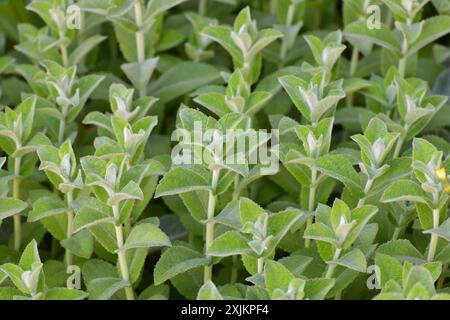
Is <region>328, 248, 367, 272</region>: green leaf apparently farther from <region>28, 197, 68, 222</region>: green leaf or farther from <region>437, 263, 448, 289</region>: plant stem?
<region>28, 197, 68, 222</region>: green leaf

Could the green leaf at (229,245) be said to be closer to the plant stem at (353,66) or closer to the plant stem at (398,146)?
the plant stem at (398,146)

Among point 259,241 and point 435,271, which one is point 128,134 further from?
point 435,271

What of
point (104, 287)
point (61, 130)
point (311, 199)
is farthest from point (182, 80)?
point (104, 287)

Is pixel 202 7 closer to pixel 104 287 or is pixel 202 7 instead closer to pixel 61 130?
pixel 61 130

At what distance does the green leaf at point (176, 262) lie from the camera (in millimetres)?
1004

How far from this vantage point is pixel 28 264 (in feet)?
3.17

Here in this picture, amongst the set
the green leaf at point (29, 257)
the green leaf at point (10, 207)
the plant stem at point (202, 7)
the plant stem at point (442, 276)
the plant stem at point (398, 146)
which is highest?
the plant stem at point (202, 7)

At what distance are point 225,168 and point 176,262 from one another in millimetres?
136

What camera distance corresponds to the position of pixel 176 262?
1.03 meters

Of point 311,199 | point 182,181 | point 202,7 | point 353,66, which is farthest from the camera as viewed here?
point 202,7

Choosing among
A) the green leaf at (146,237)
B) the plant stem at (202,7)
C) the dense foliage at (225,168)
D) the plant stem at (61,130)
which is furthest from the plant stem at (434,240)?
the plant stem at (202,7)

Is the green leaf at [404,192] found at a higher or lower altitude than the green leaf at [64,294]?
higher

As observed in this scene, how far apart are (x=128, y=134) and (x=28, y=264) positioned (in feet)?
0.68
